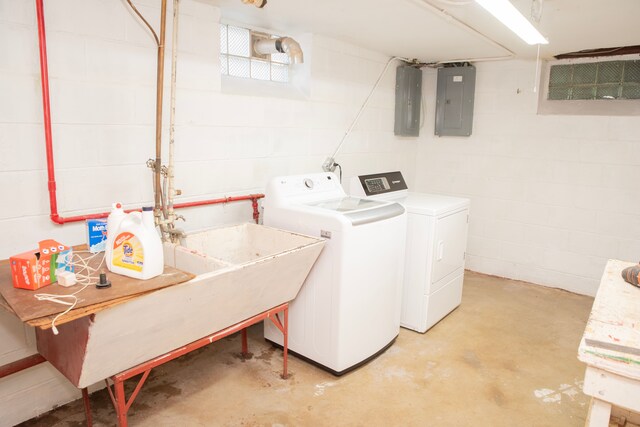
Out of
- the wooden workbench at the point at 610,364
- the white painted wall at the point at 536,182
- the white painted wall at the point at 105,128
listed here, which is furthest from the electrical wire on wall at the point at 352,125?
the wooden workbench at the point at 610,364

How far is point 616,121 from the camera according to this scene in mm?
3721

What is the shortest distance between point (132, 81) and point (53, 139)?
0.51 metres

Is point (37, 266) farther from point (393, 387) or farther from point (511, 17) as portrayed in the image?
point (511, 17)

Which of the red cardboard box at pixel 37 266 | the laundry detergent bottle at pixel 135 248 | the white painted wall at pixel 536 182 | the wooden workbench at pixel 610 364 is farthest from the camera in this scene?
the white painted wall at pixel 536 182

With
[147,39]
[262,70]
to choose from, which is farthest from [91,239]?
[262,70]

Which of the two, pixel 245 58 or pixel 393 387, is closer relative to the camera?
pixel 393 387

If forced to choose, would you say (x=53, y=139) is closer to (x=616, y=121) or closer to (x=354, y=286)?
(x=354, y=286)

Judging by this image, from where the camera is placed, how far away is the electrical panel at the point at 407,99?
4309 millimetres

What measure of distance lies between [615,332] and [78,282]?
1.86 m

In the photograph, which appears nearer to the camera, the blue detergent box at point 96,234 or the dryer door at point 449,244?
the blue detergent box at point 96,234

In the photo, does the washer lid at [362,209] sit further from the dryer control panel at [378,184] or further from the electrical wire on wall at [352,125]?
the electrical wire on wall at [352,125]

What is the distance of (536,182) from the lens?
4164 mm

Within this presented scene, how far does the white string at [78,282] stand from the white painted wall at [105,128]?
15.3 inches

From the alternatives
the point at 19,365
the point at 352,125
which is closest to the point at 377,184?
the point at 352,125
